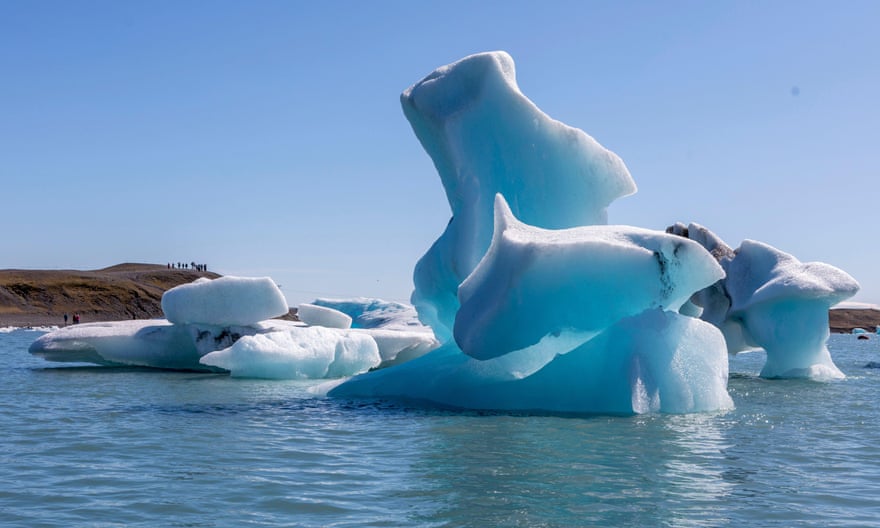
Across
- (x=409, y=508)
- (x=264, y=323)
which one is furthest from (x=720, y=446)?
(x=264, y=323)

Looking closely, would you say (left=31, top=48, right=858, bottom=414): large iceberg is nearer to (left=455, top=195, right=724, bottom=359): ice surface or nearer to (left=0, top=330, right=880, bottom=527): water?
(left=455, top=195, right=724, bottom=359): ice surface

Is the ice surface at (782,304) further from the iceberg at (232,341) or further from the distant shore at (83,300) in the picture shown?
the distant shore at (83,300)

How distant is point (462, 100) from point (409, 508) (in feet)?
29.7

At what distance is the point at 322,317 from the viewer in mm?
21578

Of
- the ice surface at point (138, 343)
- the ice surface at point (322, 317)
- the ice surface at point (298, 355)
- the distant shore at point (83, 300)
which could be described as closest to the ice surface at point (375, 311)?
the ice surface at point (322, 317)

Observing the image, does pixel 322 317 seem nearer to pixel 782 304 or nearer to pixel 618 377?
pixel 782 304

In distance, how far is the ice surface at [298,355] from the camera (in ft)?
53.6

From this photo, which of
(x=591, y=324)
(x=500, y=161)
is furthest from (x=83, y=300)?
(x=591, y=324)

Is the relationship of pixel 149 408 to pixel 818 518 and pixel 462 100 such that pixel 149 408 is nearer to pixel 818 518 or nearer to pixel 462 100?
pixel 462 100

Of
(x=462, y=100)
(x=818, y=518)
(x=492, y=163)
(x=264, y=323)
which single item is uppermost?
(x=462, y=100)

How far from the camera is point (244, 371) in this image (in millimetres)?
16750

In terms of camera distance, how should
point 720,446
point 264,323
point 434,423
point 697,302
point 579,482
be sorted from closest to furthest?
1. point 579,482
2. point 720,446
3. point 434,423
4. point 264,323
5. point 697,302

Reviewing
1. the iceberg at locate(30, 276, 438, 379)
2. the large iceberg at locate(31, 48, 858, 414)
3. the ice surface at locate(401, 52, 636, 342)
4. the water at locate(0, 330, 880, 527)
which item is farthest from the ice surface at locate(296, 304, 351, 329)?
the water at locate(0, 330, 880, 527)

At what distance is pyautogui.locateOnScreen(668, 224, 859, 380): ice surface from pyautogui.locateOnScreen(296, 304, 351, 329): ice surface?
28.6 ft
